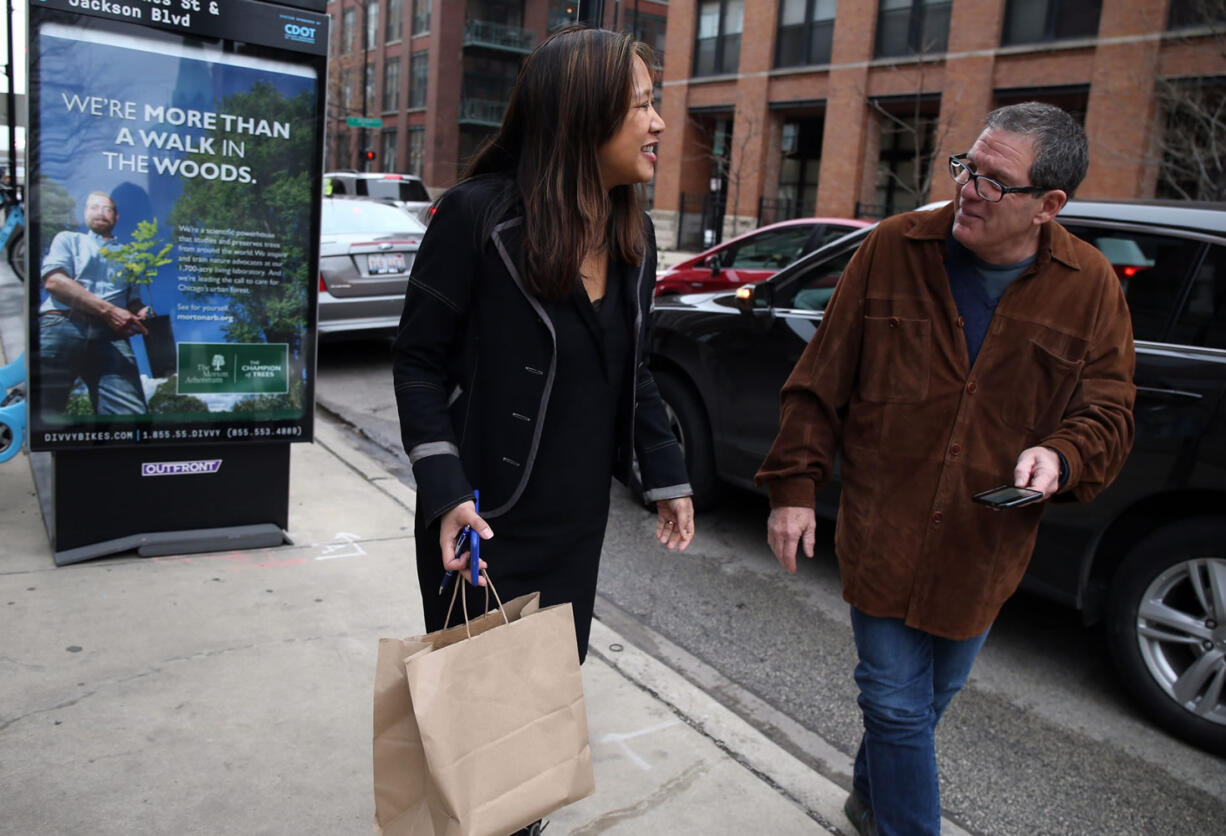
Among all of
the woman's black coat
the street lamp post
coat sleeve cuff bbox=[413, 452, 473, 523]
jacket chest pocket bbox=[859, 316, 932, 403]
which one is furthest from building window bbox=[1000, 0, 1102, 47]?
coat sleeve cuff bbox=[413, 452, 473, 523]

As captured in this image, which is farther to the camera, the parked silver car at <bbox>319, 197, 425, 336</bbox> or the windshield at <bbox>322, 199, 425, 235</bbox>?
the windshield at <bbox>322, 199, 425, 235</bbox>

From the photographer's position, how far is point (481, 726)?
176cm

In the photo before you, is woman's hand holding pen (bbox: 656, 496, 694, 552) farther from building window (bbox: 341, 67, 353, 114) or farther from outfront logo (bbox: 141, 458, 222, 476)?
building window (bbox: 341, 67, 353, 114)

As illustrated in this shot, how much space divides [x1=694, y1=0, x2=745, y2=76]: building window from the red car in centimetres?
2306

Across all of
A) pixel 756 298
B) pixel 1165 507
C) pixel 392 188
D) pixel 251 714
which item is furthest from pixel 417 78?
pixel 251 714

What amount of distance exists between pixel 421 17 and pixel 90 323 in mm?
55117

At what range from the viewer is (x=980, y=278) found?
7.91ft

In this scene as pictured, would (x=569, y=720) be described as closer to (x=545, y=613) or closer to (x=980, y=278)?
(x=545, y=613)

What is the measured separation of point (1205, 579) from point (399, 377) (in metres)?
3.00

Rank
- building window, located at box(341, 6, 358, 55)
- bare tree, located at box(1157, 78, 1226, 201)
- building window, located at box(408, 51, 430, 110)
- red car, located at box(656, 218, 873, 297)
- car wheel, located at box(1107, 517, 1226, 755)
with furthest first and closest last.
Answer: building window, located at box(341, 6, 358, 55) < building window, located at box(408, 51, 430, 110) < bare tree, located at box(1157, 78, 1226, 201) < red car, located at box(656, 218, 873, 297) < car wheel, located at box(1107, 517, 1226, 755)

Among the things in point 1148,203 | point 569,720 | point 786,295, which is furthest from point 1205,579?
point 569,720

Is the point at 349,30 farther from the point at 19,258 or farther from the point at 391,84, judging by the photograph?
the point at 19,258

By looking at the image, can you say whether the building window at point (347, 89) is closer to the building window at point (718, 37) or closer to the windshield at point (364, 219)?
the building window at point (718, 37)

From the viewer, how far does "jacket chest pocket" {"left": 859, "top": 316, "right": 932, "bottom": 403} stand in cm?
238
